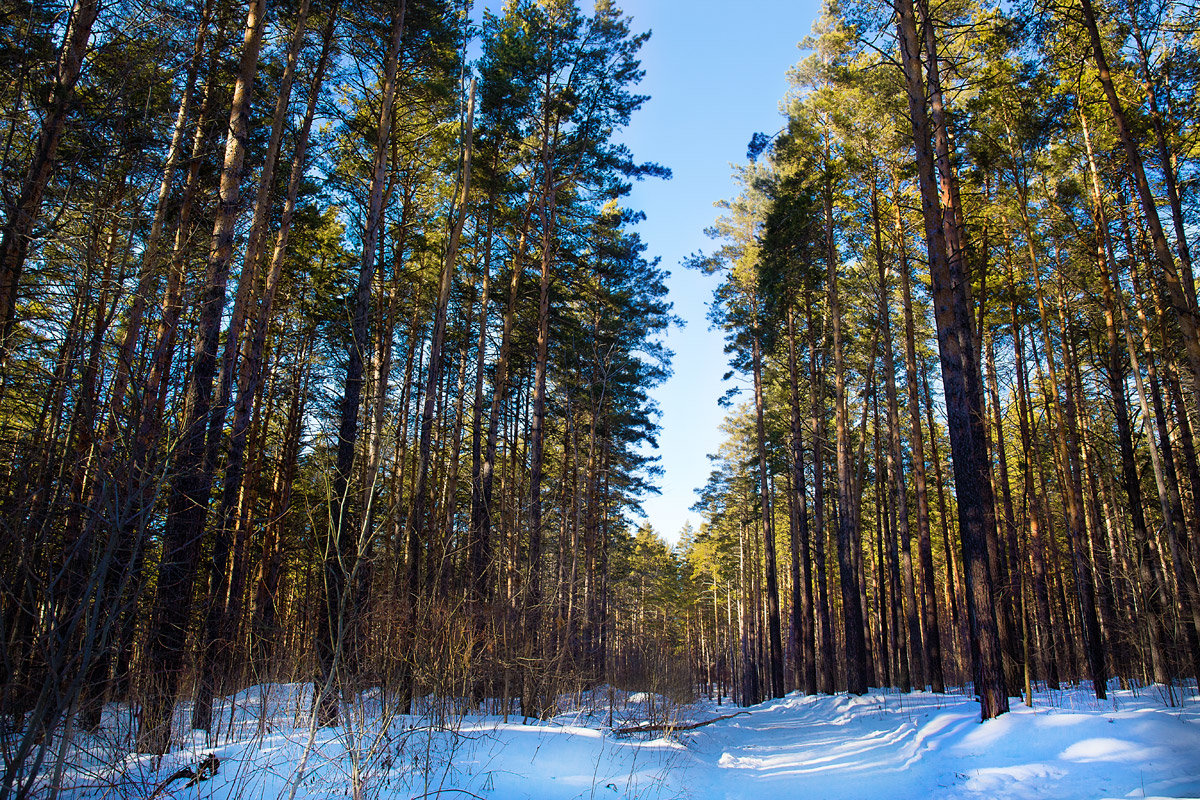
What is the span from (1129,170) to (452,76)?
35.9ft

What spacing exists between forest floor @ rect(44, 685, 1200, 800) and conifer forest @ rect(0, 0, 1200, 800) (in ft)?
0.62

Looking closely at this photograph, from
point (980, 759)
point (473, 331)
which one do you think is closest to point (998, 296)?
point (980, 759)

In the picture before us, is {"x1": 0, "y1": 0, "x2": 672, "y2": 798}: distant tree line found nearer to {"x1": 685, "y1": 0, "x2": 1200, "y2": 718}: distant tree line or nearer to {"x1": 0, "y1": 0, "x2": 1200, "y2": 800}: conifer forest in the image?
{"x1": 0, "y1": 0, "x2": 1200, "y2": 800}: conifer forest

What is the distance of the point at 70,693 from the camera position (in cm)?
249

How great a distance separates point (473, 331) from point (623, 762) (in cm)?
1077

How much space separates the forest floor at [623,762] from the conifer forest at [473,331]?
0.19m

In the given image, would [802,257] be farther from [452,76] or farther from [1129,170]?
[452,76]

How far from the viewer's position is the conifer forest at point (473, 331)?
4090 millimetres

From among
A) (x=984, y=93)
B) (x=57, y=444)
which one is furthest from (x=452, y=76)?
(x=984, y=93)

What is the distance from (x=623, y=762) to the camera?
19.3 feet

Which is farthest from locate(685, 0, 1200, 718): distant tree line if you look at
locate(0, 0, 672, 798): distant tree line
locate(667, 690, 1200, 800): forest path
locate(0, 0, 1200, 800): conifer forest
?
locate(0, 0, 672, 798): distant tree line

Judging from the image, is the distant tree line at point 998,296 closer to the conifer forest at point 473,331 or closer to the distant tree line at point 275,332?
the conifer forest at point 473,331

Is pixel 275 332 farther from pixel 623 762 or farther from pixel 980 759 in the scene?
pixel 980 759

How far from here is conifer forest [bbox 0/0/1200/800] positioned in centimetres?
409
